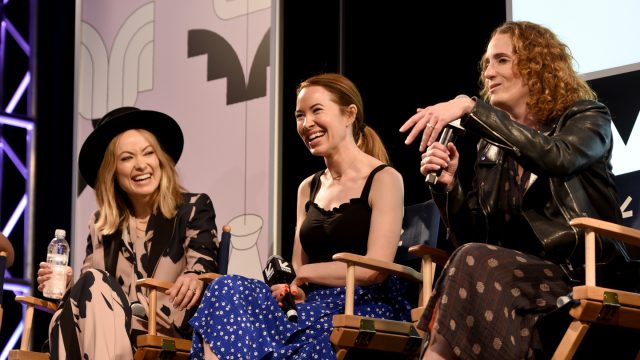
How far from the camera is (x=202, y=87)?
5.73 meters

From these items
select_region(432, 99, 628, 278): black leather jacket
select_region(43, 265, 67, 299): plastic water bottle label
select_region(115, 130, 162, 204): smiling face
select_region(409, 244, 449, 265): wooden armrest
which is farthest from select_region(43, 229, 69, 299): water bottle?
select_region(432, 99, 628, 278): black leather jacket

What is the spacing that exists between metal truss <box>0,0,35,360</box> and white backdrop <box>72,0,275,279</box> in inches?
10.4

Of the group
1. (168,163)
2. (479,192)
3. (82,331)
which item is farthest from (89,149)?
(479,192)

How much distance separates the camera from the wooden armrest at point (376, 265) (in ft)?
12.0

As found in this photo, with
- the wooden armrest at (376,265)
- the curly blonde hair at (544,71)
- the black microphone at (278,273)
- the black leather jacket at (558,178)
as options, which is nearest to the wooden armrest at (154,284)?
the black microphone at (278,273)

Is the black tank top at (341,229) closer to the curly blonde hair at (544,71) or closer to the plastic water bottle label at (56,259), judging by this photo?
the curly blonde hair at (544,71)

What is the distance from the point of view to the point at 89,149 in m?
4.63

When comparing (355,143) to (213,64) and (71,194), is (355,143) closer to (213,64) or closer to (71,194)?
(213,64)

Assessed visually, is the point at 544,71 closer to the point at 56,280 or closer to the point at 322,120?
the point at 322,120

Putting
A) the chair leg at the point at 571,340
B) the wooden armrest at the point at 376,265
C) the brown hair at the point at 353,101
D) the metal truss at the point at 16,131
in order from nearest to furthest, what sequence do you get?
the chair leg at the point at 571,340 → the wooden armrest at the point at 376,265 → the brown hair at the point at 353,101 → the metal truss at the point at 16,131

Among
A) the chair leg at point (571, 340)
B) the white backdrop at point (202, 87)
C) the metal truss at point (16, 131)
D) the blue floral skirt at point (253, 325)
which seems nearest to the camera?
the chair leg at point (571, 340)

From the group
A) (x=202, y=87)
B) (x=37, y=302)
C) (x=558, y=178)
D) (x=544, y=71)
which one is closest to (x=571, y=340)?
(x=558, y=178)

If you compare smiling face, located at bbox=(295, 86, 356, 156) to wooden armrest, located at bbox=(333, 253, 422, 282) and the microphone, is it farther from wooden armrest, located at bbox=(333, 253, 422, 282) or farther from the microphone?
the microphone

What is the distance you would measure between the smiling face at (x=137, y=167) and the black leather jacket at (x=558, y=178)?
136cm
